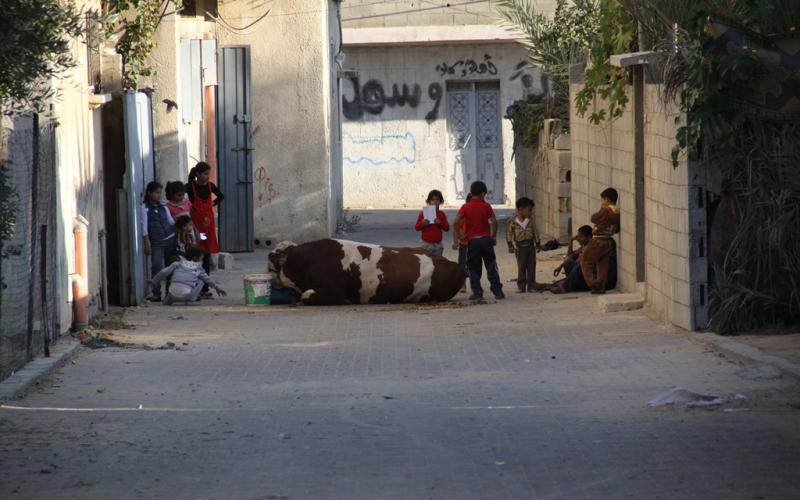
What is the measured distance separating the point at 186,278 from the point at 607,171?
5.48 metres

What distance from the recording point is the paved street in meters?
6.63

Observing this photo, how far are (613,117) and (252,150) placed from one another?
367 inches

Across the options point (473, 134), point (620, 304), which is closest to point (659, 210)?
point (620, 304)

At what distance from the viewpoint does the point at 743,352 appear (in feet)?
33.5

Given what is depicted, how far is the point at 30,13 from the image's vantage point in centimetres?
746

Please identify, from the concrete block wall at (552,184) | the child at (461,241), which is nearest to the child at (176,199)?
the child at (461,241)

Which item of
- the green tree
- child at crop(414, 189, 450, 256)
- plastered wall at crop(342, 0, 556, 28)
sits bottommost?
child at crop(414, 189, 450, 256)

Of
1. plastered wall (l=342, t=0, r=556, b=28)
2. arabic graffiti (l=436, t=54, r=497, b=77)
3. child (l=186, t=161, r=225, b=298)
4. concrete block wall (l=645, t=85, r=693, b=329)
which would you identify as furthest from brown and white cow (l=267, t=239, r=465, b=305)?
arabic graffiti (l=436, t=54, r=497, b=77)

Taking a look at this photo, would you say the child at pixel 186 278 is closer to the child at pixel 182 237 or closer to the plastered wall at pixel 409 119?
the child at pixel 182 237

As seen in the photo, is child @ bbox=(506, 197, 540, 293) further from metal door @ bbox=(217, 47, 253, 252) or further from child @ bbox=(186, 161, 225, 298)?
metal door @ bbox=(217, 47, 253, 252)

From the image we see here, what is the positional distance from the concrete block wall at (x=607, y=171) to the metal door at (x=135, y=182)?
5780 millimetres

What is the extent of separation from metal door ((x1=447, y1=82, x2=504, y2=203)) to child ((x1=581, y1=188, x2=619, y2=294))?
18.6 m

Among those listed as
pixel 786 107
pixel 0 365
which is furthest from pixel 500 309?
pixel 0 365

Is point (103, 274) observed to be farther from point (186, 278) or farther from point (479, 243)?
point (479, 243)
